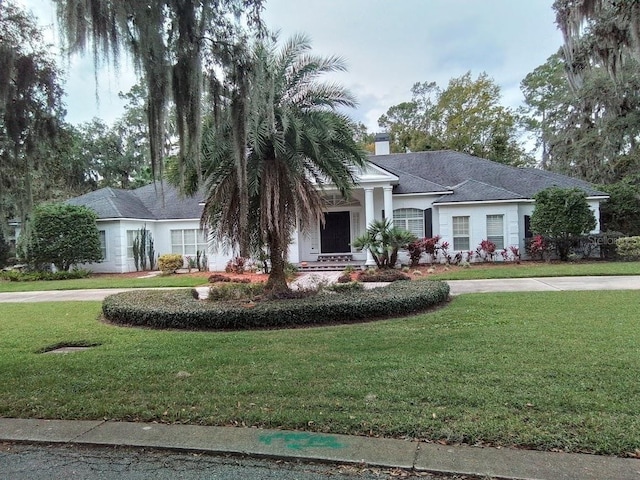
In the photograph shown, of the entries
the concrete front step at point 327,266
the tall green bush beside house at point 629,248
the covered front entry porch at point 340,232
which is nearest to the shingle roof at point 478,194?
the covered front entry porch at point 340,232

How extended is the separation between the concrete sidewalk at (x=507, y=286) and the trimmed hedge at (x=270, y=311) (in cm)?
270

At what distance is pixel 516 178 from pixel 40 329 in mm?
19178

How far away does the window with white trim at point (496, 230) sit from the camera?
17.7 metres

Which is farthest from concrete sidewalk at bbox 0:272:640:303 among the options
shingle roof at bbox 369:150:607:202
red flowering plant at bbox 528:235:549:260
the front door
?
the front door

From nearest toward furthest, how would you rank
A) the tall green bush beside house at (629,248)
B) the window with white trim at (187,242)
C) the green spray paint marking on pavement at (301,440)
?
the green spray paint marking on pavement at (301,440), the tall green bush beside house at (629,248), the window with white trim at (187,242)

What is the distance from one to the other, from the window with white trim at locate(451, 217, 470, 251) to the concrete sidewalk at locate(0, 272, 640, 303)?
5519 millimetres

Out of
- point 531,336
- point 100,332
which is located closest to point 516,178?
point 531,336

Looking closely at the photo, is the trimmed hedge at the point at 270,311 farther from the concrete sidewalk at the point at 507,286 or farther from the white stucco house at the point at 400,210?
the white stucco house at the point at 400,210

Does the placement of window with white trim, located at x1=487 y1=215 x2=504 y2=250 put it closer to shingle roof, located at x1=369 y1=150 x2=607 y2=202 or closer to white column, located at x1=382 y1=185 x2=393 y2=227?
shingle roof, located at x1=369 y1=150 x2=607 y2=202

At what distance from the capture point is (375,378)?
4.36m

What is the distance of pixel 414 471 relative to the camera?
2.76m

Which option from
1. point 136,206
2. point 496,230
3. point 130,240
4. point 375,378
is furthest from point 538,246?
point 136,206

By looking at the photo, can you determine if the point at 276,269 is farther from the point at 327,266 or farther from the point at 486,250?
the point at 486,250

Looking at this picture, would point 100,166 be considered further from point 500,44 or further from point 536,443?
point 536,443
